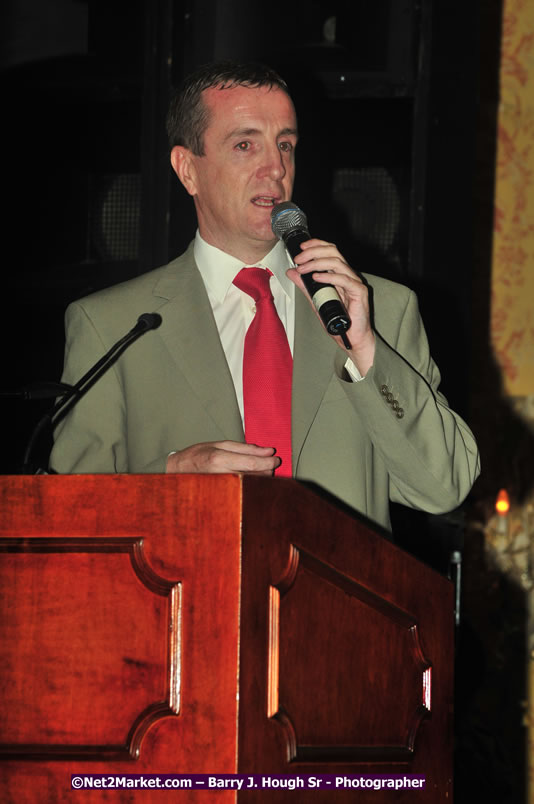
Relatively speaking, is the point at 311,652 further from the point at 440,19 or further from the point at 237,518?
the point at 440,19

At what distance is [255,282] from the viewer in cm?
207

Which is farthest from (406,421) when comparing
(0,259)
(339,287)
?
(0,259)

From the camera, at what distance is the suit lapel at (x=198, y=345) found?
1900 millimetres

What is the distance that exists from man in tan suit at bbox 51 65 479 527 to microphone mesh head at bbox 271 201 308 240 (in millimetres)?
98

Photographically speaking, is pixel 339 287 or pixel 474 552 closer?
pixel 339 287

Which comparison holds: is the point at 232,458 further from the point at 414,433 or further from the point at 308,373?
the point at 308,373

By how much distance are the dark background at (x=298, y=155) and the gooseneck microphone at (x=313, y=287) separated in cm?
104

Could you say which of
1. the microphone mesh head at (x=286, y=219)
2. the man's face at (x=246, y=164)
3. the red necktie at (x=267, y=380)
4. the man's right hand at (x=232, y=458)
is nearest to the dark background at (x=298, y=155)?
the man's face at (x=246, y=164)

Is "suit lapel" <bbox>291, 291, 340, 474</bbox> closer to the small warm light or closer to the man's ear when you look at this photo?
the man's ear

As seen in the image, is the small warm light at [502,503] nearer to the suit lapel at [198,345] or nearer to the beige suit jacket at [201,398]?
the beige suit jacket at [201,398]

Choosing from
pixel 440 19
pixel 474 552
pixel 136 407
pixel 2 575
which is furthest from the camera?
pixel 474 552

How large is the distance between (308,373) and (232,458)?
1.85ft

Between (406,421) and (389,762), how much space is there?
0.58 meters

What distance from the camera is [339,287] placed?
165 centimetres
